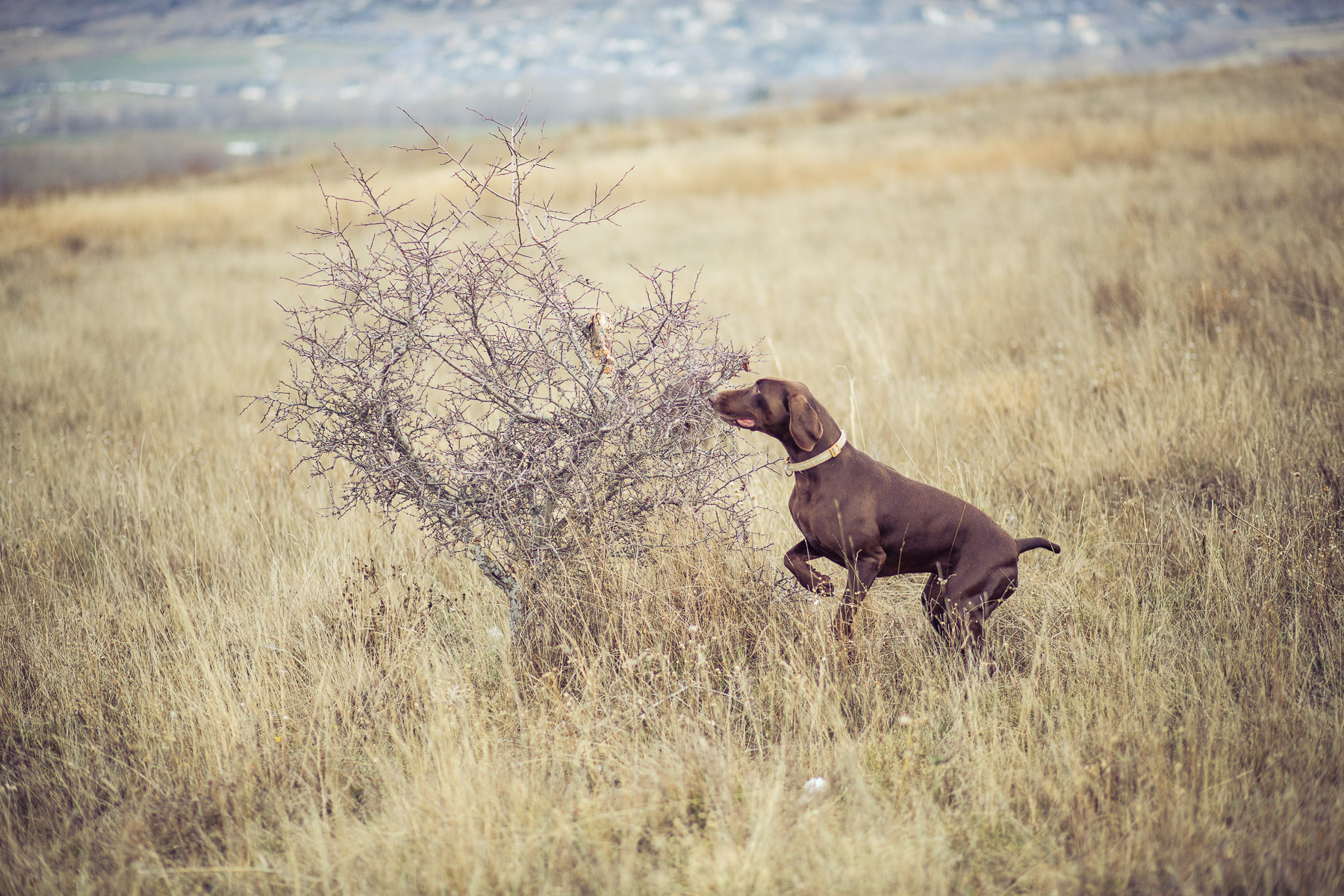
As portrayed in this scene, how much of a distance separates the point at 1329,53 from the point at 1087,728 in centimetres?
4221

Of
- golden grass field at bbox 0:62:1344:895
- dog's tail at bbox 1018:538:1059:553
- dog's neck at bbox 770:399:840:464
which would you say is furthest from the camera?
dog's tail at bbox 1018:538:1059:553

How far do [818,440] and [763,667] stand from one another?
3.04 feet

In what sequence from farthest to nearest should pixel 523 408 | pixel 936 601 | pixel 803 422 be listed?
pixel 523 408
pixel 936 601
pixel 803 422

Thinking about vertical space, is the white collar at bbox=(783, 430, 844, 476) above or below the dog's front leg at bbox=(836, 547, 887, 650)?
above

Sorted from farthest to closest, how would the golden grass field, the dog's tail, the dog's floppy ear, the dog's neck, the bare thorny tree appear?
the bare thorny tree → the dog's tail → the dog's neck → the dog's floppy ear → the golden grass field

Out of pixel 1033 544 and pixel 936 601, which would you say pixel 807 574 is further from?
pixel 1033 544

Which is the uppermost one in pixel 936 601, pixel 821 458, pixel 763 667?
pixel 821 458

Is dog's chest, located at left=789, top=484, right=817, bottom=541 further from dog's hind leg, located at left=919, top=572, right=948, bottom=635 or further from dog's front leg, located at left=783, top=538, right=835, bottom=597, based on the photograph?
dog's hind leg, located at left=919, top=572, right=948, bottom=635

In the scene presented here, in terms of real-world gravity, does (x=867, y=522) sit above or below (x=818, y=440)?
below

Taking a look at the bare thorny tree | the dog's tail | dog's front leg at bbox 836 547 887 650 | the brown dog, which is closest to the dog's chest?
the brown dog

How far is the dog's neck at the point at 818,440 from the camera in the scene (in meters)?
2.37

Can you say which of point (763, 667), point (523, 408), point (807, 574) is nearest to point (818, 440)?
point (807, 574)

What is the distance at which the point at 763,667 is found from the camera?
2705 mm

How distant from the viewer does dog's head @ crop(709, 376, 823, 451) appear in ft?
7.45
